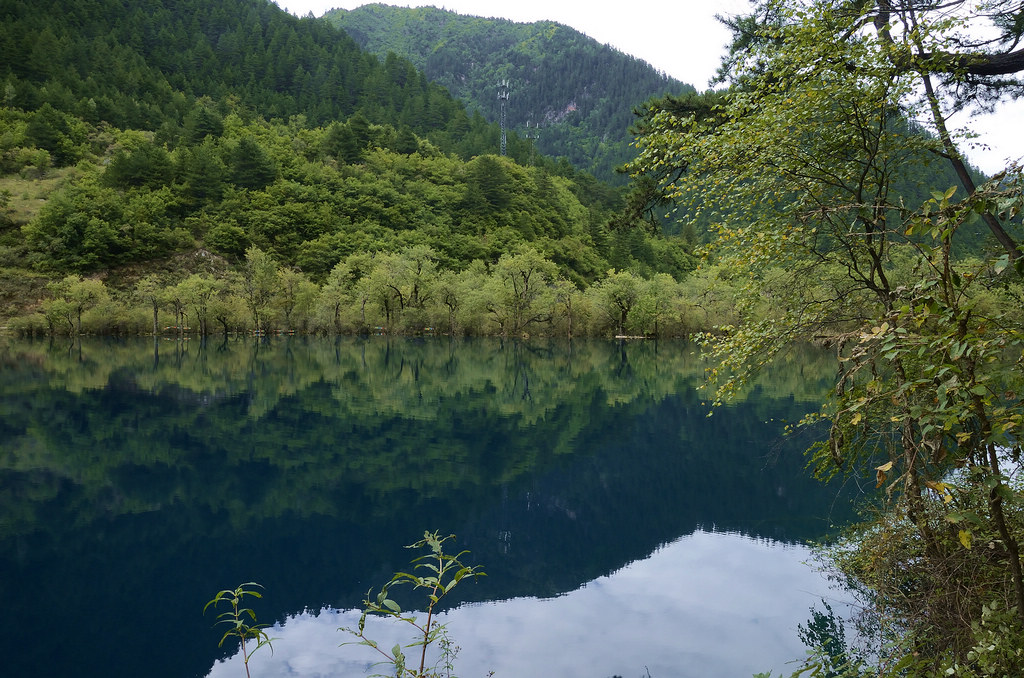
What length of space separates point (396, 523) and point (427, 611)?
4393mm

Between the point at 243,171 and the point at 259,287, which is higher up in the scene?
the point at 243,171

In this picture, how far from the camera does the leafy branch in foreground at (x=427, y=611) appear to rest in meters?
3.68

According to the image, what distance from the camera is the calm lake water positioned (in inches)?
352

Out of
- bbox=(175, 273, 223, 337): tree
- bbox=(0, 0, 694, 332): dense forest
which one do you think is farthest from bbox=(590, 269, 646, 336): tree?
bbox=(175, 273, 223, 337): tree

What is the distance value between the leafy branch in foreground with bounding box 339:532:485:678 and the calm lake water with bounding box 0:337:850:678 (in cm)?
36

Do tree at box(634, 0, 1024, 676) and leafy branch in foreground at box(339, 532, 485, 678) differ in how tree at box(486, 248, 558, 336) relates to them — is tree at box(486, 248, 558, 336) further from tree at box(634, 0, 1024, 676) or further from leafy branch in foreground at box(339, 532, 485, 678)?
tree at box(634, 0, 1024, 676)

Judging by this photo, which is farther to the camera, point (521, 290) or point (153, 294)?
point (521, 290)

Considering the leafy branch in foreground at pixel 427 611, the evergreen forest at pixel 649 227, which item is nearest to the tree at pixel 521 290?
the evergreen forest at pixel 649 227

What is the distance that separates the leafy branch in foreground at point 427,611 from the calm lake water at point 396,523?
357 millimetres

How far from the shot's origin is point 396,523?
1435cm

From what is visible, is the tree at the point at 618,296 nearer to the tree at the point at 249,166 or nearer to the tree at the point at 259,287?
the tree at the point at 259,287

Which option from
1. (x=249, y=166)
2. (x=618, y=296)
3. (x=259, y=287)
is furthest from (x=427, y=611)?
(x=249, y=166)

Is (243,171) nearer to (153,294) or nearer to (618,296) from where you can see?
(153,294)

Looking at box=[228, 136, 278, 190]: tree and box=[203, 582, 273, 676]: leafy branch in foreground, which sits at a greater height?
box=[228, 136, 278, 190]: tree
